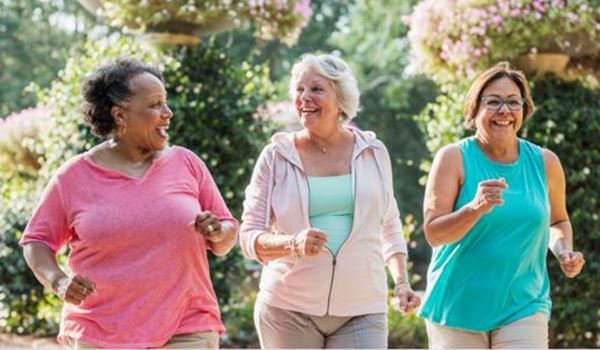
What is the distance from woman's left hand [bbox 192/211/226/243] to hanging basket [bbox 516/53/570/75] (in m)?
5.03

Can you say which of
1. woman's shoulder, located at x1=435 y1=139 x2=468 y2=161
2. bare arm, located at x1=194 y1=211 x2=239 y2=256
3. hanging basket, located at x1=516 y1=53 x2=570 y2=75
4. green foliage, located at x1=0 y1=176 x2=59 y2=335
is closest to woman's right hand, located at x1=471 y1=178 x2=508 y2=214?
woman's shoulder, located at x1=435 y1=139 x2=468 y2=161

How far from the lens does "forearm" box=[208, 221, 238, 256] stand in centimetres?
375

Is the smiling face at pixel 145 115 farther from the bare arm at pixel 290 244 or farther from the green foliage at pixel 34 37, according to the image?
the green foliage at pixel 34 37

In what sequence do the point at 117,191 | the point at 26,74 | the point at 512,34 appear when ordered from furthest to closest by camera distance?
the point at 26,74, the point at 512,34, the point at 117,191

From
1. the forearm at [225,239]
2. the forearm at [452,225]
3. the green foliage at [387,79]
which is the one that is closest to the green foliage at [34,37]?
the green foliage at [387,79]

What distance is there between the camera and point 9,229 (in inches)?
331

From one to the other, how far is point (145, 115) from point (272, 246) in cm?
62

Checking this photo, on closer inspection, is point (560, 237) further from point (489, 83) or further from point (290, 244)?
point (290, 244)

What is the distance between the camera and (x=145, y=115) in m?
3.85

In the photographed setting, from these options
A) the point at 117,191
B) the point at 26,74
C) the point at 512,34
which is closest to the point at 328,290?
the point at 117,191

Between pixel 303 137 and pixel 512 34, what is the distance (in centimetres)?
403

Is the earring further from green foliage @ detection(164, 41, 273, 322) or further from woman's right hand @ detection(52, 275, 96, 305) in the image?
green foliage @ detection(164, 41, 273, 322)

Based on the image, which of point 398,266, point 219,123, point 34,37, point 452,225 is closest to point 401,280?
point 398,266

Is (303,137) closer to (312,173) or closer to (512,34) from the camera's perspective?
(312,173)
